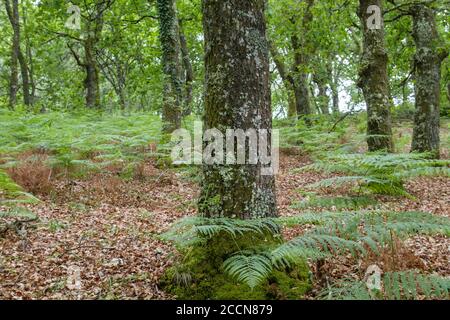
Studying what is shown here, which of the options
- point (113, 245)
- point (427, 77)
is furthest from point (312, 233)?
Result: point (427, 77)

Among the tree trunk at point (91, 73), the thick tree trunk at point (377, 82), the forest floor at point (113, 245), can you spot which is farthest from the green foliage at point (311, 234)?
the tree trunk at point (91, 73)

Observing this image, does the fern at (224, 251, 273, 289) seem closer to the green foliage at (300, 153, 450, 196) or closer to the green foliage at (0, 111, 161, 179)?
the green foliage at (300, 153, 450, 196)

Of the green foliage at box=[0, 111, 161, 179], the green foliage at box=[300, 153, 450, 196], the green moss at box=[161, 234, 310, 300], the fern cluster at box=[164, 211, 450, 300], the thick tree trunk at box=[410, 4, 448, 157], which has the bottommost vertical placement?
the green moss at box=[161, 234, 310, 300]

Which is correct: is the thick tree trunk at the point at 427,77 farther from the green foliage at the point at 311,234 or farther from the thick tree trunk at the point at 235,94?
the thick tree trunk at the point at 235,94

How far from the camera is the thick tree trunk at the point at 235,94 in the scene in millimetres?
4160

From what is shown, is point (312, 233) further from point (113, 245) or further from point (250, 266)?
point (113, 245)

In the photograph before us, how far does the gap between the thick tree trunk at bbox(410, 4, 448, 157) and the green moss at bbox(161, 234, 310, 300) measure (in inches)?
286

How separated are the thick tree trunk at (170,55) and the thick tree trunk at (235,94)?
5.58 meters

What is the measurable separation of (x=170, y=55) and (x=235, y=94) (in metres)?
6.27

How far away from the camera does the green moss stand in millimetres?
3762

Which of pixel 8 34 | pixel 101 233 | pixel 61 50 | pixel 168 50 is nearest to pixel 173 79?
pixel 168 50

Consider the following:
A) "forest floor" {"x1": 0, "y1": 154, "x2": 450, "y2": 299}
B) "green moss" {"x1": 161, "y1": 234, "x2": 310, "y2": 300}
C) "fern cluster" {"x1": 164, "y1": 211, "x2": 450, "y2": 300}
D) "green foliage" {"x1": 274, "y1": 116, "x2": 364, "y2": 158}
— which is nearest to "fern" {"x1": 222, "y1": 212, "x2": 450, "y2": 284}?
"fern cluster" {"x1": 164, "y1": 211, "x2": 450, "y2": 300}

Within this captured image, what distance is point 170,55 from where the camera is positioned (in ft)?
32.6

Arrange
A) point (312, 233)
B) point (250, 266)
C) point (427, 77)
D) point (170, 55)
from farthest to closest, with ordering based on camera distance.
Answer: point (170, 55) < point (427, 77) < point (312, 233) < point (250, 266)
